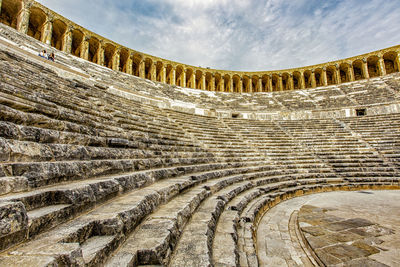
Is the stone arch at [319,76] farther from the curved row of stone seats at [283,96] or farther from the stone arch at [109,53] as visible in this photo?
the stone arch at [109,53]

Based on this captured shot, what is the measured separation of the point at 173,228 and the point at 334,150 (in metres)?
10.4

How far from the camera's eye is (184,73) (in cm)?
2480

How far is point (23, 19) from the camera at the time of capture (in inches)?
576

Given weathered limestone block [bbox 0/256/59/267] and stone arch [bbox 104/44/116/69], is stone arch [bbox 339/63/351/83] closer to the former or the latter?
stone arch [bbox 104/44/116/69]

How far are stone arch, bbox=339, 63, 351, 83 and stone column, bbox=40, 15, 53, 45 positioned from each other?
97.1ft

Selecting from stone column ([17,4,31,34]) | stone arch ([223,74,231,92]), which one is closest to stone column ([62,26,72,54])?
stone column ([17,4,31,34])

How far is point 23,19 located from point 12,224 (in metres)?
20.1

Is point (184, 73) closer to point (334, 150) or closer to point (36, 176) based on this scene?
point (334, 150)

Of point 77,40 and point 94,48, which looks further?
point 94,48

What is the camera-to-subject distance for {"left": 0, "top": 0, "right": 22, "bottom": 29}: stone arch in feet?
49.3

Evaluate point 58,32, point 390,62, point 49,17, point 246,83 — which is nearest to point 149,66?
point 58,32

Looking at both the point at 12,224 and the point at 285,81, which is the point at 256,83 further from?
the point at 12,224

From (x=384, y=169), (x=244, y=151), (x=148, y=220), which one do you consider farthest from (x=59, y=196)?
(x=384, y=169)

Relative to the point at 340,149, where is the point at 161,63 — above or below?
above
